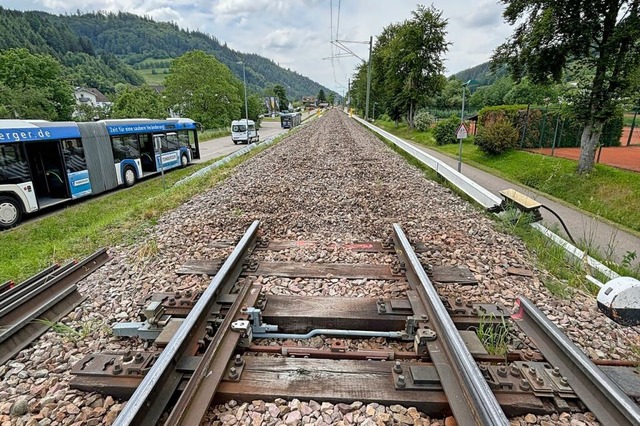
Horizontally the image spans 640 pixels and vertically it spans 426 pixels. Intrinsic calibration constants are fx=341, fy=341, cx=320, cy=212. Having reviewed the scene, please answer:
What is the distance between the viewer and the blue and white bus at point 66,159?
404 inches

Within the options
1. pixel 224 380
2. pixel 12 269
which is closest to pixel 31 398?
pixel 224 380

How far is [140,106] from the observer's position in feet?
180

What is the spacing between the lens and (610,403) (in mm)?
2230

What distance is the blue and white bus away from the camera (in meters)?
10.3

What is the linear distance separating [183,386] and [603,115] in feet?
47.3

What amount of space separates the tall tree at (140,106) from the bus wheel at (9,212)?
1953 inches

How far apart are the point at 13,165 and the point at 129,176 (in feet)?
19.5

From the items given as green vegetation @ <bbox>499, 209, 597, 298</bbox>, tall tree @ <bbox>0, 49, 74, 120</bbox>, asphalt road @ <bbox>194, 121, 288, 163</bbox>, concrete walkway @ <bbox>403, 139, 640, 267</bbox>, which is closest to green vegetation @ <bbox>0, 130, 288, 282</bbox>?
green vegetation @ <bbox>499, 209, 597, 298</bbox>

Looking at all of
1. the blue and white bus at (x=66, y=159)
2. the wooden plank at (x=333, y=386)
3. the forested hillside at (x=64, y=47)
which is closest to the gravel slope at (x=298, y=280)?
the wooden plank at (x=333, y=386)

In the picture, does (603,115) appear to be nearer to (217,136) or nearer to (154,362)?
(154,362)

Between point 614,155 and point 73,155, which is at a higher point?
point 73,155

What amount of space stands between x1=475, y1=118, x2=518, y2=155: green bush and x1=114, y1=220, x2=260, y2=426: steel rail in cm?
1911

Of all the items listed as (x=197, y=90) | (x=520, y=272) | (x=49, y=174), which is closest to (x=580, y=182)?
(x=520, y=272)

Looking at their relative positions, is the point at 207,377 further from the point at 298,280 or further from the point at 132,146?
the point at 132,146
